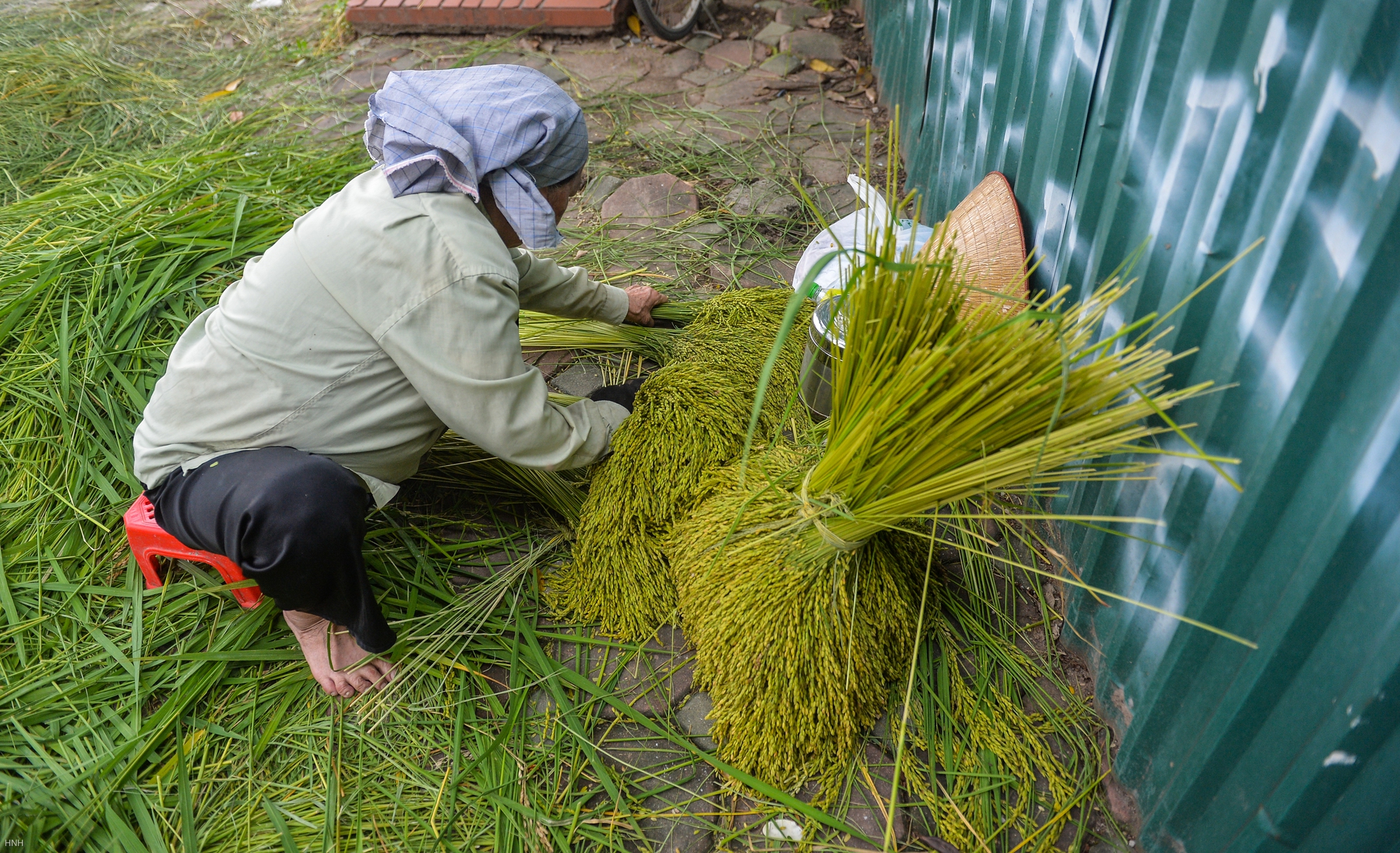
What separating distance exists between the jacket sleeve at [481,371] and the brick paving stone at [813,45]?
305 centimetres

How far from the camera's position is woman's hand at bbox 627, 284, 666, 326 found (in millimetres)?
2539

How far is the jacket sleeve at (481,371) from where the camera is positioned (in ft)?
5.64

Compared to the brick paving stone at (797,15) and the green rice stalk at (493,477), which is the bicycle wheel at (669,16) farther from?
the green rice stalk at (493,477)

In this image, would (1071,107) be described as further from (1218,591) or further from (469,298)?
(469,298)

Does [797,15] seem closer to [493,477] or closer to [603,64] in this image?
[603,64]

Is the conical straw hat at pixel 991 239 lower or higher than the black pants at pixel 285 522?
higher

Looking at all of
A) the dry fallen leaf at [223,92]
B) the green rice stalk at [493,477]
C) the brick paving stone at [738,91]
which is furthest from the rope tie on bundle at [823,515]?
the dry fallen leaf at [223,92]

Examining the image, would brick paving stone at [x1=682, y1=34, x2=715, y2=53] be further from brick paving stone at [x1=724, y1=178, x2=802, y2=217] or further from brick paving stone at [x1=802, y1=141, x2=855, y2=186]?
brick paving stone at [x1=724, y1=178, x2=802, y2=217]

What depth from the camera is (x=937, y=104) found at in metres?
2.88

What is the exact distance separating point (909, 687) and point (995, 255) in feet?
3.26

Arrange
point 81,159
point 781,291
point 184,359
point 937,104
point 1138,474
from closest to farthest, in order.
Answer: point 1138,474
point 184,359
point 781,291
point 937,104
point 81,159

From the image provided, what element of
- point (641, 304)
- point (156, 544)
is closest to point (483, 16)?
point (641, 304)

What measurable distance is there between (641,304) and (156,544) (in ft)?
4.61

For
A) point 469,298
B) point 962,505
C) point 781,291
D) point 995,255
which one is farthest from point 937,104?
point 469,298
